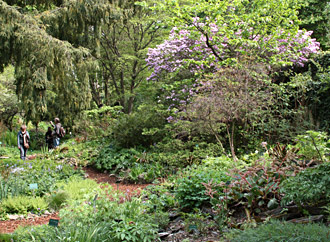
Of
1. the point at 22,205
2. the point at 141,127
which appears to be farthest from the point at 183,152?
the point at 22,205

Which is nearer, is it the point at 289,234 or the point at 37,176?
the point at 289,234

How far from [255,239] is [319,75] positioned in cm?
642

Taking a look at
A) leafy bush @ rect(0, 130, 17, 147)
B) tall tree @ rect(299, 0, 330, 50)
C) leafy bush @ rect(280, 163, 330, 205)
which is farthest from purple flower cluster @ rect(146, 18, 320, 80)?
leafy bush @ rect(0, 130, 17, 147)

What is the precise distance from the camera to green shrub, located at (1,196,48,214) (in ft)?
15.7

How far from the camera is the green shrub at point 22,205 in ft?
15.7

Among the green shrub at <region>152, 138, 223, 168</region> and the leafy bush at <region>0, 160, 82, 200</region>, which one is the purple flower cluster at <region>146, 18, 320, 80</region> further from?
the leafy bush at <region>0, 160, 82, 200</region>


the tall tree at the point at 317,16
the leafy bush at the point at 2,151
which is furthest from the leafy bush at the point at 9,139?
A: the tall tree at the point at 317,16

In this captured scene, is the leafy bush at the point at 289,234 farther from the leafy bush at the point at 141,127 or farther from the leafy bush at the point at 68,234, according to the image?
the leafy bush at the point at 141,127

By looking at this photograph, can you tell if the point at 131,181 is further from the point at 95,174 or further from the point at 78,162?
the point at 78,162

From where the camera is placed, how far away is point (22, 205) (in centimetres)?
489

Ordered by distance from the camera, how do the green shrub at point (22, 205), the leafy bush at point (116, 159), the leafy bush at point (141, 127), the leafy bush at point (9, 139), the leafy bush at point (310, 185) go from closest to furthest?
the leafy bush at point (310, 185) < the green shrub at point (22, 205) < the leafy bush at point (116, 159) < the leafy bush at point (141, 127) < the leafy bush at point (9, 139)

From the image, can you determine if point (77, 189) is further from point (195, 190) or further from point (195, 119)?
point (195, 119)

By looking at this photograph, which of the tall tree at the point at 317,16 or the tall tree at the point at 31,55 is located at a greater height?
the tall tree at the point at 317,16

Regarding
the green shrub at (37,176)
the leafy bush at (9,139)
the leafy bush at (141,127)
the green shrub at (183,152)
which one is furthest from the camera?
the leafy bush at (9,139)
